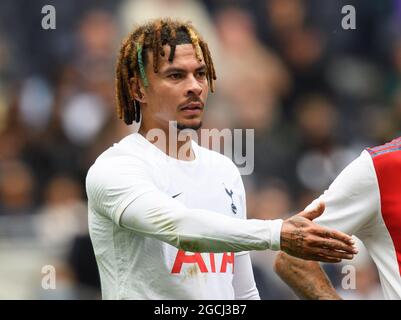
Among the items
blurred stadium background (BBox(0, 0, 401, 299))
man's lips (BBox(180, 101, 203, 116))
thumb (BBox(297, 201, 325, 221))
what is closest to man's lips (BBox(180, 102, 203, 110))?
man's lips (BBox(180, 101, 203, 116))

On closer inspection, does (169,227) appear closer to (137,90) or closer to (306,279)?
(306,279)

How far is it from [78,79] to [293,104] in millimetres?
2090

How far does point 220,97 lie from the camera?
31.9 ft

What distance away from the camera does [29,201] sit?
9.01 metres

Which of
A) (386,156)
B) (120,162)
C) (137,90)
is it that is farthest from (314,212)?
(137,90)

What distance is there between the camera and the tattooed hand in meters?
3.80

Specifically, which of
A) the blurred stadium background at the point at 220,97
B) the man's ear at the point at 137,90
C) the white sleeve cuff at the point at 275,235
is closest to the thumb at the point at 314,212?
the white sleeve cuff at the point at 275,235

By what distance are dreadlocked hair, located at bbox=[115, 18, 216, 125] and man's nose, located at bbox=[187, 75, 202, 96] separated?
107mm

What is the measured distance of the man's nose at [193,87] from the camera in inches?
185

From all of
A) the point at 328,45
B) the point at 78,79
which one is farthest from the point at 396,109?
the point at 78,79

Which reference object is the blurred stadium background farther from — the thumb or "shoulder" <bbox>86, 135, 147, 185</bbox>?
the thumb

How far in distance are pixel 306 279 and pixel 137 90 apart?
1171mm

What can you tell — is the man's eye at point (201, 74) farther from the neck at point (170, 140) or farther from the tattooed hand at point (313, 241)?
the tattooed hand at point (313, 241)
